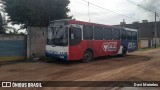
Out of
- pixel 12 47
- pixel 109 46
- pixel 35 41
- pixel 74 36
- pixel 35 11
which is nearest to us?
pixel 74 36

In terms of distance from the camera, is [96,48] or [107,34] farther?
[107,34]

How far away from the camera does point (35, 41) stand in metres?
19.8

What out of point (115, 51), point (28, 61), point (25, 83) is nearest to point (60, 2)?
point (115, 51)

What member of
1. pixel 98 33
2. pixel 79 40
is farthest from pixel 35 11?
pixel 79 40

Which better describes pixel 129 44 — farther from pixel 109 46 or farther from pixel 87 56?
pixel 87 56

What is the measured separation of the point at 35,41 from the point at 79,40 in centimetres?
443

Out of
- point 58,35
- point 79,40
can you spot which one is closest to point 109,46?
point 79,40

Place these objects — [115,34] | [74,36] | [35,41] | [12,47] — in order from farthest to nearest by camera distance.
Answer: [115,34]
[35,41]
[12,47]
[74,36]

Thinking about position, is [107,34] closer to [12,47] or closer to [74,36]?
[74,36]

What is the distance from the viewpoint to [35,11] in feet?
101

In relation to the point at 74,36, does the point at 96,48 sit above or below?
below

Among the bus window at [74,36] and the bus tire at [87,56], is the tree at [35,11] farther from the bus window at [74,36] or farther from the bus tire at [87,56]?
the bus window at [74,36]

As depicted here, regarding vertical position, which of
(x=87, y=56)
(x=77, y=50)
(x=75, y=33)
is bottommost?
(x=87, y=56)

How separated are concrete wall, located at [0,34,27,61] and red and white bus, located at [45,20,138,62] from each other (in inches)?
96.2
